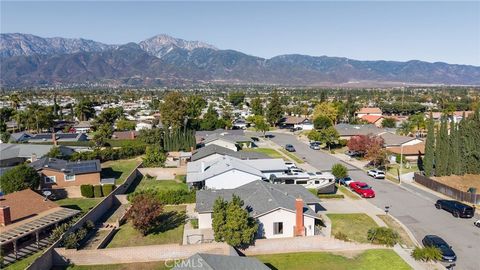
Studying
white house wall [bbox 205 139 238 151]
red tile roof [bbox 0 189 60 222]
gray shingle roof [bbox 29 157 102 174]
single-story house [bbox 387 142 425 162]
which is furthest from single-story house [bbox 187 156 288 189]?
single-story house [bbox 387 142 425 162]

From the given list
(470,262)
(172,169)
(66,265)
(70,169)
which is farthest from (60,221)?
(470,262)

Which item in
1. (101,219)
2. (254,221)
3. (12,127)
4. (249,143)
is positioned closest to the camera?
(254,221)

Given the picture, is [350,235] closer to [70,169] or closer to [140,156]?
[70,169]

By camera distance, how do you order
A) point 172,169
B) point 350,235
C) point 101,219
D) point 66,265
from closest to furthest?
point 66,265 < point 350,235 < point 101,219 < point 172,169

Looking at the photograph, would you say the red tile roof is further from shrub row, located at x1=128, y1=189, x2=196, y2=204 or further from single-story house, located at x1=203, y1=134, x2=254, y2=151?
single-story house, located at x1=203, y1=134, x2=254, y2=151

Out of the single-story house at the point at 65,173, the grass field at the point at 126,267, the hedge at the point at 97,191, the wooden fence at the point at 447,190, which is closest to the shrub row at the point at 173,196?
the hedge at the point at 97,191

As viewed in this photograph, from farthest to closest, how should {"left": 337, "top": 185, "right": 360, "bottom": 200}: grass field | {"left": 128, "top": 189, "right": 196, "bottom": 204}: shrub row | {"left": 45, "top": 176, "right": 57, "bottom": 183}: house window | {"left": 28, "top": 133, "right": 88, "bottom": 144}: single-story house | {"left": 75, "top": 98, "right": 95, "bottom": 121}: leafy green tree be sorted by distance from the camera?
{"left": 75, "top": 98, "right": 95, "bottom": 121}: leafy green tree
{"left": 28, "top": 133, "right": 88, "bottom": 144}: single-story house
{"left": 45, "top": 176, "right": 57, "bottom": 183}: house window
{"left": 337, "top": 185, "right": 360, "bottom": 200}: grass field
{"left": 128, "top": 189, "right": 196, "bottom": 204}: shrub row
